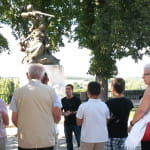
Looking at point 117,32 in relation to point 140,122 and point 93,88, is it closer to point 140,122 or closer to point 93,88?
point 93,88

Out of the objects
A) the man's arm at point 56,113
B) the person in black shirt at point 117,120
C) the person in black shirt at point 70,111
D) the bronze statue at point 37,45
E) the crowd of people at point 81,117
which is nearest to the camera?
the crowd of people at point 81,117

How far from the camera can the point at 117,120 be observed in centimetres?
565

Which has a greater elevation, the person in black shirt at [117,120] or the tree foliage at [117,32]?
the tree foliage at [117,32]

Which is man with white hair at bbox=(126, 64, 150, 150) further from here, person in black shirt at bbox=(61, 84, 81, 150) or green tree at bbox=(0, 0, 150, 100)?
green tree at bbox=(0, 0, 150, 100)

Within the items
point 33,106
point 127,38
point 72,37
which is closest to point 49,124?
point 33,106

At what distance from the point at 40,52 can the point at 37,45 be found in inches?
10.8

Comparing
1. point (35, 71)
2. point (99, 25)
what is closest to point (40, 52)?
point (99, 25)

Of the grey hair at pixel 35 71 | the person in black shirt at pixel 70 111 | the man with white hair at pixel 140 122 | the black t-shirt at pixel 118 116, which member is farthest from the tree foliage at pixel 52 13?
the man with white hair at pixel 140 122

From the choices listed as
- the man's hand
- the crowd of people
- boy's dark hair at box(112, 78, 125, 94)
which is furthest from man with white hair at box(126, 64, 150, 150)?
the man's hand

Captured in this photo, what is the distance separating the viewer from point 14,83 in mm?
33312

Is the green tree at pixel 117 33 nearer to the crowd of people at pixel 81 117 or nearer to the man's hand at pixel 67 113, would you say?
the man's hand at pixel 67 113

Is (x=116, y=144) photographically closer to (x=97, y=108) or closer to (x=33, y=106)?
(x=97, y=108)

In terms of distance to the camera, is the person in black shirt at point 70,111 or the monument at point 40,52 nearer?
the person in black shirt at point 70,111

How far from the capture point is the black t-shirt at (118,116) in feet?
18.4
